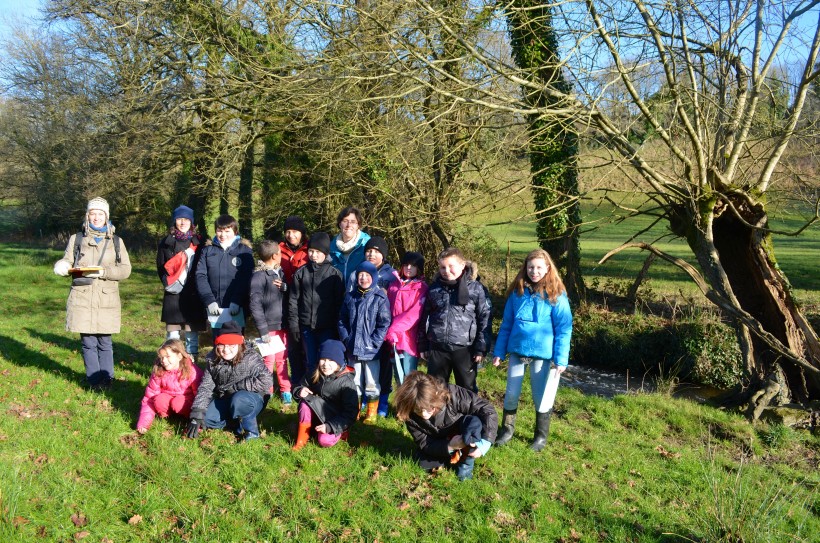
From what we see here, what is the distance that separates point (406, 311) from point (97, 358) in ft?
9.94

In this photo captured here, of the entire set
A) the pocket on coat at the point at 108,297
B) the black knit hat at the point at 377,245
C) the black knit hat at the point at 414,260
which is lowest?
the pocket on coat at the point at 108,297

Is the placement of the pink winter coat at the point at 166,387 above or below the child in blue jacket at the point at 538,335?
below

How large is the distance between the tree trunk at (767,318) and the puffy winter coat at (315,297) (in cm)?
416

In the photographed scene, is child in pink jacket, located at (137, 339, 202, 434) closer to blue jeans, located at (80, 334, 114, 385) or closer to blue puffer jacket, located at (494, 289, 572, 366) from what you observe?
blue jeans, located at (80, 334, 114, 385)

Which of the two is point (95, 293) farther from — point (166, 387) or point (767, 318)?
point (767, 318)

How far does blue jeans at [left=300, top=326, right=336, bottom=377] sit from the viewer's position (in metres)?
5.64

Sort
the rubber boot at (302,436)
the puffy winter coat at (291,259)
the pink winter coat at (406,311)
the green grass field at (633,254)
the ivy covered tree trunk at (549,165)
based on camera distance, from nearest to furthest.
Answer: the rubber boot at (302,436), the pink winter coat at (406,311), the puffy winter coat at (291,259), the green grass field at (633,254), the ivy covered tree trunk at (549,165)

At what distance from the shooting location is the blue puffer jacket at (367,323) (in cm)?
529

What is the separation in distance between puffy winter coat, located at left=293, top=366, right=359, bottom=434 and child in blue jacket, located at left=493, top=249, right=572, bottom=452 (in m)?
1.16

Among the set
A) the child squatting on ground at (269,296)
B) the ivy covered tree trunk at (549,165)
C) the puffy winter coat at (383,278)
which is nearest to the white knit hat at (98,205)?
the child squatting on ground at (269,296)

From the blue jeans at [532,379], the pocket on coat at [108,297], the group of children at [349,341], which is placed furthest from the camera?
the pocket on coat at [108,297]

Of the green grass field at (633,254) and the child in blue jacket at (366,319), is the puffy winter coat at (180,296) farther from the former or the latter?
the green grass field at (633,254)

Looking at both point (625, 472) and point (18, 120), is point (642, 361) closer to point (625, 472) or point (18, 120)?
point (625, 472)

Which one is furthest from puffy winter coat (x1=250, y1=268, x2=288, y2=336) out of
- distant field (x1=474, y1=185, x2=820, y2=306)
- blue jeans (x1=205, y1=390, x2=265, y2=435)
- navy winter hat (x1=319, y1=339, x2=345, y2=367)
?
distant field (x1=474, y1=185, x2=820, y2=306)
